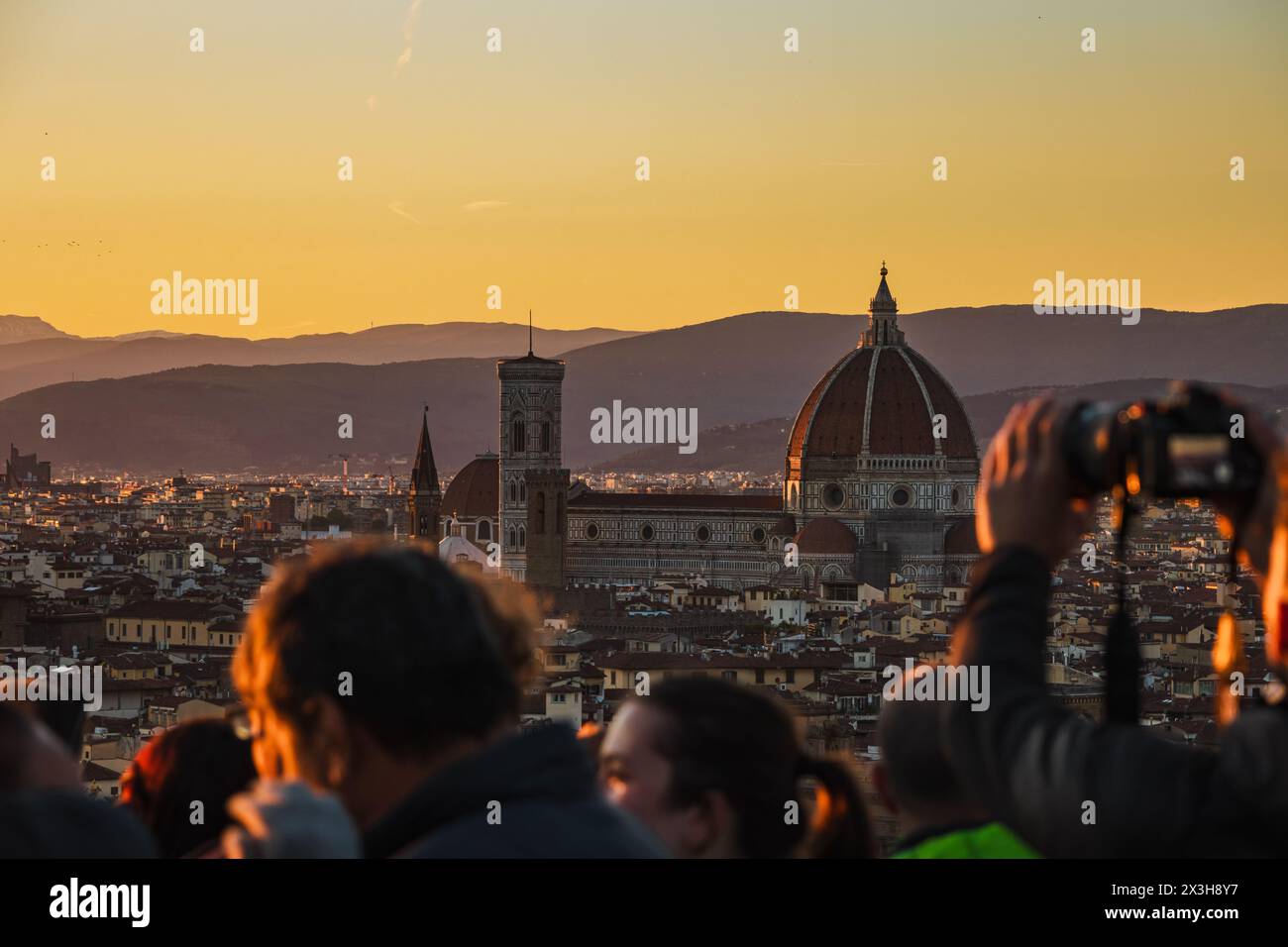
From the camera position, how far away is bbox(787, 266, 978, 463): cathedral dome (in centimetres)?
7456

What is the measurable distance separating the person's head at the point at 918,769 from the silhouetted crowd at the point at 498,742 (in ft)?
2.51

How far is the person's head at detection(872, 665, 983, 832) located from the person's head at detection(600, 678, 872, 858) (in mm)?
329

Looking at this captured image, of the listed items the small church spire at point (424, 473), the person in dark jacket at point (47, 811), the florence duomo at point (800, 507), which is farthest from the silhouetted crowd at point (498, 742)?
the small church spire at point (424, 473)

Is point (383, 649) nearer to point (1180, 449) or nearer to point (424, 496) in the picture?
point (1180, 449)

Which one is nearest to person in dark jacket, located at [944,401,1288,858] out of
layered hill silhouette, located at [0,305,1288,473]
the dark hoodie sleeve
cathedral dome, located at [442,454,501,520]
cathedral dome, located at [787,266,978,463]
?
the dark hoodie sleeve

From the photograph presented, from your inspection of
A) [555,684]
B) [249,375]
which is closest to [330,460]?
[249,375]

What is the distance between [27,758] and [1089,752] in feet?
3.57

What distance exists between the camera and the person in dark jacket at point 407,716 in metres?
2.78

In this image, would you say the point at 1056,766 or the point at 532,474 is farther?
the point at 532,474

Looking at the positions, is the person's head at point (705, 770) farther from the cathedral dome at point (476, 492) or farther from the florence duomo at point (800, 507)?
the cathedral dome at point (476, 492)

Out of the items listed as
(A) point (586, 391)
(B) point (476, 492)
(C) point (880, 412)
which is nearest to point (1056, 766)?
(C) point (880, 412)

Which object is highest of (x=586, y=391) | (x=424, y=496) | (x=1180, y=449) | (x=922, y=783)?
(x=586, y=391)

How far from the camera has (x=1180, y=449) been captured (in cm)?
267
